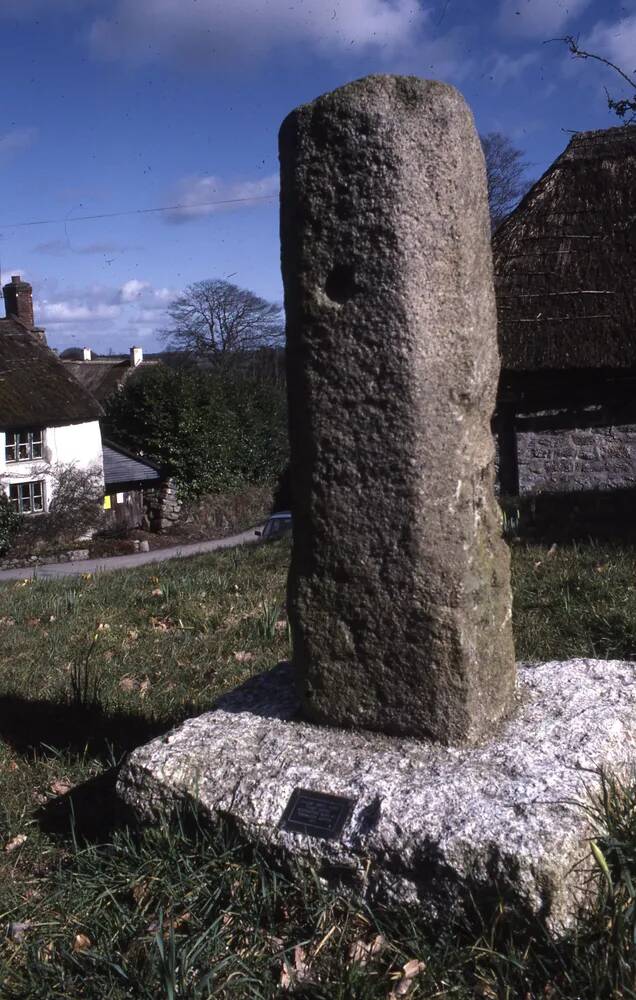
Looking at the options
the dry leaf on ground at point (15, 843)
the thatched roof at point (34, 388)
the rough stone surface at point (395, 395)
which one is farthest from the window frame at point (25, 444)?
the rough stone surface at point (395, 395)

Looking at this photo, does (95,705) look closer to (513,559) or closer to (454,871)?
(454,871)

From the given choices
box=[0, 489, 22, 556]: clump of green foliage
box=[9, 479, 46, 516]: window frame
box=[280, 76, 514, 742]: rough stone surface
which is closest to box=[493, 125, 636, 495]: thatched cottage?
box=[280, 76, 514, 742]: rough stone surface

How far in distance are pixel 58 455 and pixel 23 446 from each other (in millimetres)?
1077

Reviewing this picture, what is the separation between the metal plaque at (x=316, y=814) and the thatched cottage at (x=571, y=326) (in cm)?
938

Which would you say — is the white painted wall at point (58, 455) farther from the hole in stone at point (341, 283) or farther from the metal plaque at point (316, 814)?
the metal plaque at point (316, 814)

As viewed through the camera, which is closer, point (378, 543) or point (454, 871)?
point (454, 871)

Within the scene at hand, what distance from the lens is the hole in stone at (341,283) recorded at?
3121 mm

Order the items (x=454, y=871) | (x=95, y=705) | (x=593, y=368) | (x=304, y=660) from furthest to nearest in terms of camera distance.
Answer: (x=593, y=368), (x=95, y=705), (x=304, y=660), (x=454, y=871)

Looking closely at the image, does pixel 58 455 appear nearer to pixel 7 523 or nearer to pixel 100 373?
pixel 7 523

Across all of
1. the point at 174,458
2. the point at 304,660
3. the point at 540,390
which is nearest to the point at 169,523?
the point at 174,458

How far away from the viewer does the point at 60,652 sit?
5.75 m

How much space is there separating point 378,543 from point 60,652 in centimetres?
324

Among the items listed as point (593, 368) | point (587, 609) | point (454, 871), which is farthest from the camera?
point (593, 368)

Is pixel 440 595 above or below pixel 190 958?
above
